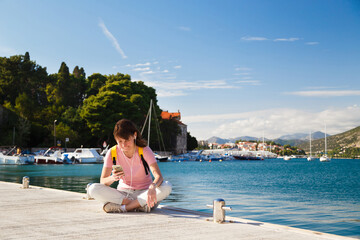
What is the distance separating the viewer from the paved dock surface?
4.24m

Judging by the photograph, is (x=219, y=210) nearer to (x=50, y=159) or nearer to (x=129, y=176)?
(x=129, y=176)

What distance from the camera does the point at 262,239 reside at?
13.4ft

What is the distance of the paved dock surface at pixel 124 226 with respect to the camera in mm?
4238

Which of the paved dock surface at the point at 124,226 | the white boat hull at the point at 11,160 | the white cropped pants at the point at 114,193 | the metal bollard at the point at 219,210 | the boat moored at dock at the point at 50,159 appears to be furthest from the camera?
the boat moored at dock at the point at 50,159

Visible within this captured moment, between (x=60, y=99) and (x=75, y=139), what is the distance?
11205 millimetres

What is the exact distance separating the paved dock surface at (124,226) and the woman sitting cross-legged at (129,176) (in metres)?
0.18

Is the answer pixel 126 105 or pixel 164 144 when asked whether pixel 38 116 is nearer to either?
pixel 126 105

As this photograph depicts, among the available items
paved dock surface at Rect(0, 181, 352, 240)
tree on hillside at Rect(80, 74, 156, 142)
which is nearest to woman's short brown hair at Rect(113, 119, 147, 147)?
paved dock surface at Rect(0, 181, 352, 240)

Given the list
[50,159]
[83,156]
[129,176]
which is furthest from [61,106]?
[129,176]

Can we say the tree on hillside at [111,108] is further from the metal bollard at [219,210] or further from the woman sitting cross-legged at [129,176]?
the metal bollard at [219,210]

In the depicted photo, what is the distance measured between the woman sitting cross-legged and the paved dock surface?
0.59ft

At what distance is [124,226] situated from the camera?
15.5 feet

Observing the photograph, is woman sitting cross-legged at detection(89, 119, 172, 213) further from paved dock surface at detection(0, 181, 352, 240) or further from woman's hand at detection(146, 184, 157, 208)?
paved dock surface at detection(0, 181, 352, 240)

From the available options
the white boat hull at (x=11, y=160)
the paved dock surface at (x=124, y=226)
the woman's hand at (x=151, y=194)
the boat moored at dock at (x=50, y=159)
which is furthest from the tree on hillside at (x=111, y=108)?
the woman's hand at (x=151, y=194)
